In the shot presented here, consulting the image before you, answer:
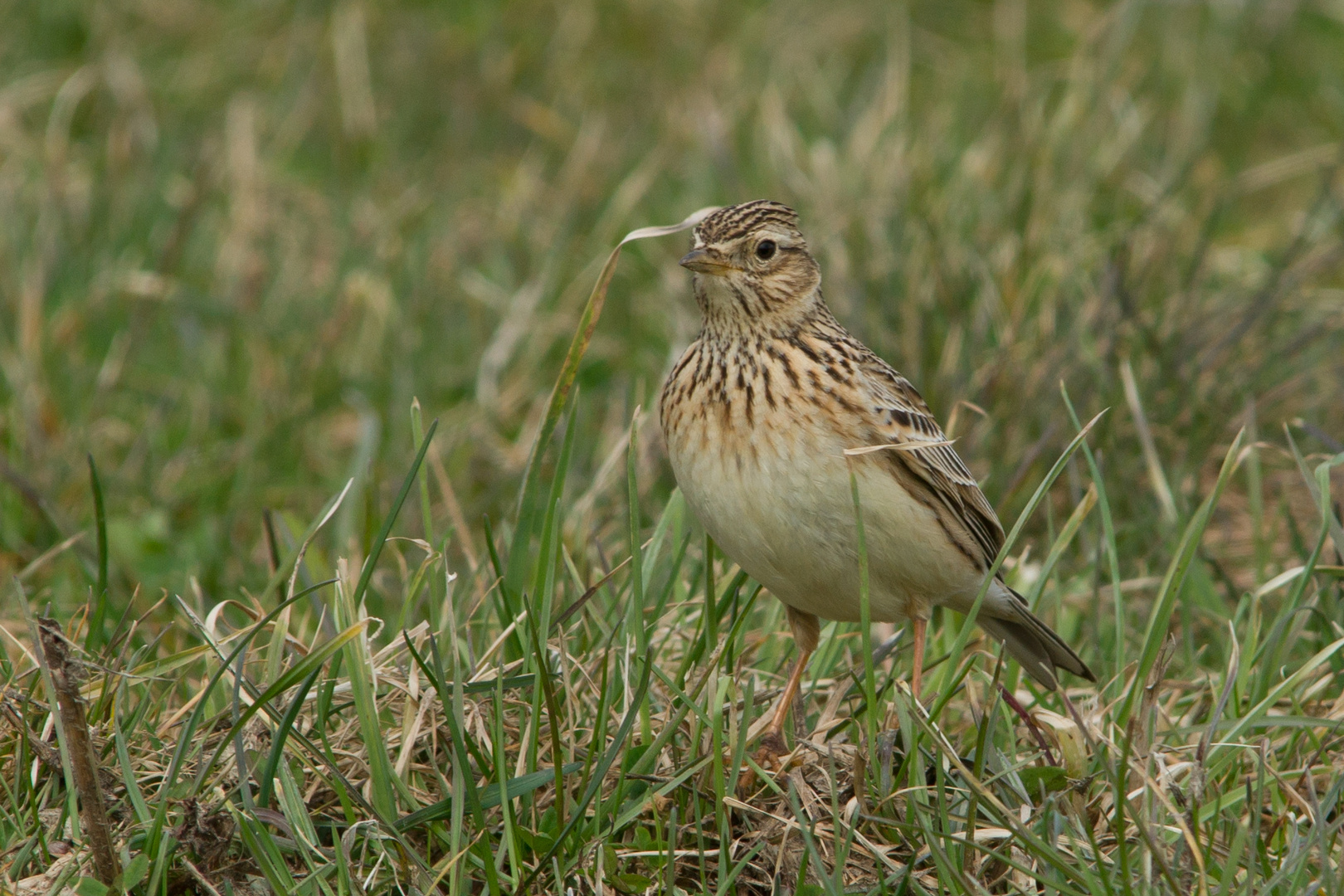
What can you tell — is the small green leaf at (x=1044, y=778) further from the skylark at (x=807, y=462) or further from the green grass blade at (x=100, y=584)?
the green grass blade at (x=100, y=584)

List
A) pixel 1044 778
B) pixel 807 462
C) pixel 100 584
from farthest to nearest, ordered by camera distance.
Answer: pixel 807 462
pixel 100 584
pixel 1044 778

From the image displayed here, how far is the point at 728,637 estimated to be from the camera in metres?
4.08

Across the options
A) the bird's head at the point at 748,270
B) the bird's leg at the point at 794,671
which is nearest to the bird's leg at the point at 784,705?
the bird's leg at the point at 794,671

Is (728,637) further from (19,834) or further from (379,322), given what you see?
(379,322)

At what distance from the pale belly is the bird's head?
0.46 m

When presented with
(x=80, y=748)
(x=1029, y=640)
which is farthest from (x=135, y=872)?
(x=1029, y=640)

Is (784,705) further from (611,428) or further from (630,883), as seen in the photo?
(611,428)

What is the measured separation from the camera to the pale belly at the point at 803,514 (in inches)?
167

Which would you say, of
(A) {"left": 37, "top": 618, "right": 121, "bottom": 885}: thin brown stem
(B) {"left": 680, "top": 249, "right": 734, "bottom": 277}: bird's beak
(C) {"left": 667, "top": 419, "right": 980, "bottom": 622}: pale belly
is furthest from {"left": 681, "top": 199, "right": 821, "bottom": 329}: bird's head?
(A) {"left": 37, "top": 618, "right": 121, "bottom": 885}: thin brown stem

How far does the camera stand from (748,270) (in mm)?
4742

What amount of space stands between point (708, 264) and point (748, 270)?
0.39ft

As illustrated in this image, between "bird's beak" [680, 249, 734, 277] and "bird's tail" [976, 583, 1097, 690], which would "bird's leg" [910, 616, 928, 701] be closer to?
"bird's tail" [976, 583, 1097, 690]

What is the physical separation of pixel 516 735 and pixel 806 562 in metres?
0.85

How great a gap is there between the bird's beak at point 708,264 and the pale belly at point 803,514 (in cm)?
54
